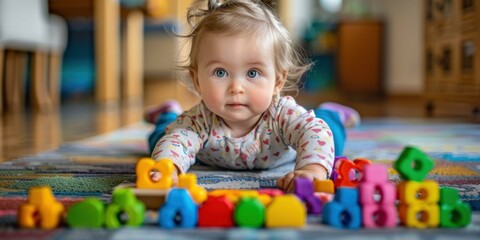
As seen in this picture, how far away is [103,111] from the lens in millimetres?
2605

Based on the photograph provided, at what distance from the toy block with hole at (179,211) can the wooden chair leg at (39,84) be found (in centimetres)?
226

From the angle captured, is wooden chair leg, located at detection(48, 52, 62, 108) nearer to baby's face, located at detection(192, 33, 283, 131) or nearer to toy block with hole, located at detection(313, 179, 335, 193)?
baby's face, located at detection(192, 33, 283, 131)

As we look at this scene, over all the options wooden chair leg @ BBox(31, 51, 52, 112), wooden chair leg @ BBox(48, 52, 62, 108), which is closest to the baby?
wooden chair leg @ BBox(31, 51, 52, 112)

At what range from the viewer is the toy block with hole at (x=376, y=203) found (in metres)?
0.56

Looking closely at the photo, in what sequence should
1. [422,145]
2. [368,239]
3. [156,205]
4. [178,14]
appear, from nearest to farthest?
[368,239], [156,205], [422,145], [178,14]

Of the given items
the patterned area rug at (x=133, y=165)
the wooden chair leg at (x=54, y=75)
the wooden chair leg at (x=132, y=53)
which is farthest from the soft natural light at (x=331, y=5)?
the patterned area rug at (x=133, y=165)

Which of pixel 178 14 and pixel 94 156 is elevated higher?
pixel 178 14

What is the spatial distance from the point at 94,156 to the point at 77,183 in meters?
0.34

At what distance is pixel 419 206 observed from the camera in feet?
1.86

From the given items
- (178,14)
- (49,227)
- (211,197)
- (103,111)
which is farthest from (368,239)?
(178,14)

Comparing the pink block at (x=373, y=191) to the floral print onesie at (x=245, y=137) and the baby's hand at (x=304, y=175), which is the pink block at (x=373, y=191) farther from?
the floral print onesie at (x=245, y=137)

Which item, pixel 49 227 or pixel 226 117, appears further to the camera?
pixel 226 117

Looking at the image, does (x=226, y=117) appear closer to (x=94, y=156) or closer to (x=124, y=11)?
(x=94, y=156)

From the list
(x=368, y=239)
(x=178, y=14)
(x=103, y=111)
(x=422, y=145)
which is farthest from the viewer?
(x=178, y=14)
